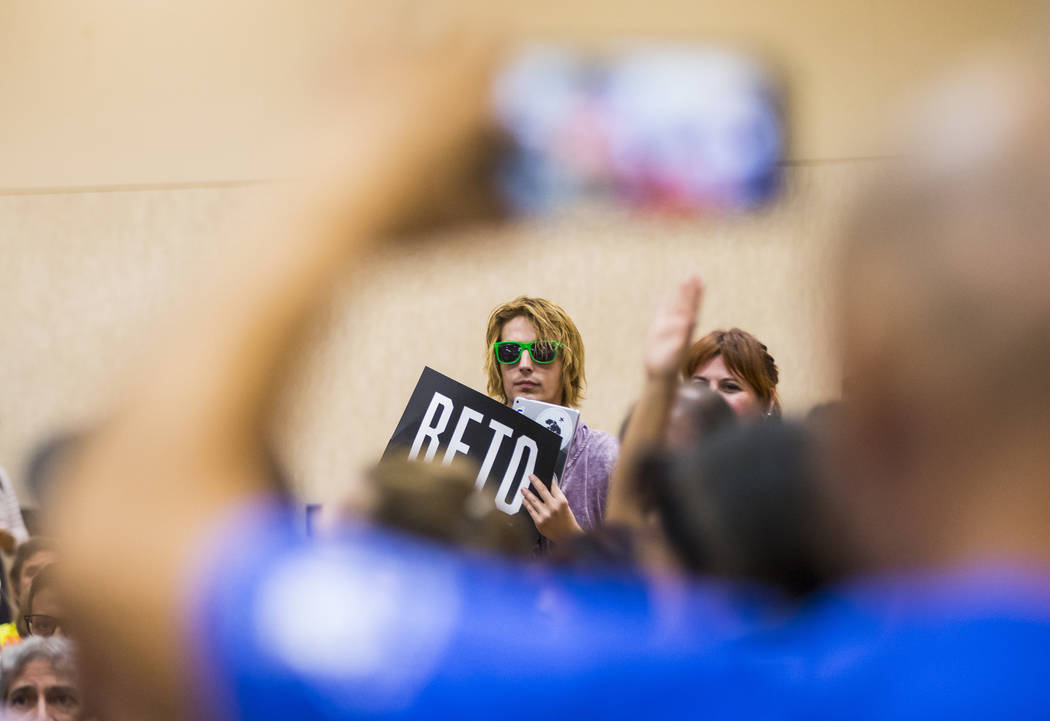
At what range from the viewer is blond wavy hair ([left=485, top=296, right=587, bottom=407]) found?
162 centimetres

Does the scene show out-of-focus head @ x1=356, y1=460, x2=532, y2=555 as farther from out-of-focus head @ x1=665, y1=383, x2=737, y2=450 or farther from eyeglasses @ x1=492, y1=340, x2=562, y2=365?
eyeglasses @ x1=492, y1=340, x2=562, y2=365

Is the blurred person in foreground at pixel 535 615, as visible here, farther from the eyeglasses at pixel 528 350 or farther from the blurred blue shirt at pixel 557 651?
the eyeglasses at pixel 528 350

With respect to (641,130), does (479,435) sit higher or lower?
lower

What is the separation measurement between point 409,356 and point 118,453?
2.71 m

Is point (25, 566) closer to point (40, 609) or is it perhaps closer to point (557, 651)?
point (40, 609)

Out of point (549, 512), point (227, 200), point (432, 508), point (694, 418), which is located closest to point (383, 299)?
point (227, 200)

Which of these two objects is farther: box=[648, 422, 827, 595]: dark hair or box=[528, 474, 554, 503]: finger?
box=[528, 474, 554, 503]: finger

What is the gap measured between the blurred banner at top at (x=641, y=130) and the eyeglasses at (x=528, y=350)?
0.39m

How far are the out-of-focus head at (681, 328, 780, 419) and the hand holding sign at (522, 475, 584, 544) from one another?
0.31 meters

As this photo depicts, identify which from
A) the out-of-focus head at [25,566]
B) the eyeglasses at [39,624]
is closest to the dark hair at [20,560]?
the out-of-focus head at [25,566]

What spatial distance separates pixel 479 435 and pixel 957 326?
1.14 metres

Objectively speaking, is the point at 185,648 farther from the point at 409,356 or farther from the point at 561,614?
the point at 409,356

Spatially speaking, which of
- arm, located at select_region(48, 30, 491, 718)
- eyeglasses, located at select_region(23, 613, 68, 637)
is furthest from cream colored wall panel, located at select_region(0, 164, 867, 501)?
arm, located at select_region(48, 30, 491, 718)

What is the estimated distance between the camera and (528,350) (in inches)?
62.5
